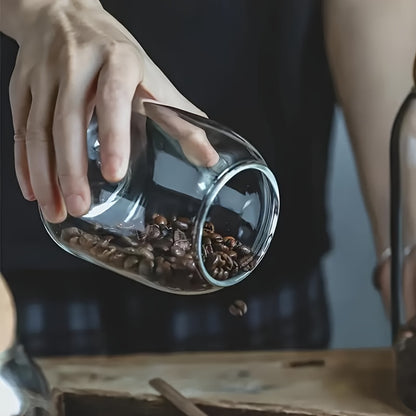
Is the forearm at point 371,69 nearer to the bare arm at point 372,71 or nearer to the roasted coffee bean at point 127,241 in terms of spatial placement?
the bare arm at point 372,71

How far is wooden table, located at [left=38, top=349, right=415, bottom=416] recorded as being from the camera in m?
0.68

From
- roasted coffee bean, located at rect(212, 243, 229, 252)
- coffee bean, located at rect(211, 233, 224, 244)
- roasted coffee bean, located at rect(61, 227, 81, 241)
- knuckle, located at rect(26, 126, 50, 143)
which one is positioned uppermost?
knuckle, located at rect(26, 126, 50, 143)

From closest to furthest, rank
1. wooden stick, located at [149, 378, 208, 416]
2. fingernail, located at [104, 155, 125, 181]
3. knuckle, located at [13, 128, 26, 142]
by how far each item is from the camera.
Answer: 1. fingernail, located at [104, 155, 125, 181]
2. knuckle, located at [13, 128, 26, 142]
3. wooden stick, located at [149, 378, 208, 416]

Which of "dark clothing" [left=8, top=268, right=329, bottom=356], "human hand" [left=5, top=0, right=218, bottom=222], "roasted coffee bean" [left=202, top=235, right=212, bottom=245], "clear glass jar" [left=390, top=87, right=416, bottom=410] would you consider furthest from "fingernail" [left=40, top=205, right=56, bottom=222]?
"clear glass jar" [left=390, top=87, right=416, bottom=410]

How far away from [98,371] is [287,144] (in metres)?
0.30

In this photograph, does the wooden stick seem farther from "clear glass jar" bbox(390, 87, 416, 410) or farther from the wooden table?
"clear glass jar" bbox(390, 87, 416, 410)

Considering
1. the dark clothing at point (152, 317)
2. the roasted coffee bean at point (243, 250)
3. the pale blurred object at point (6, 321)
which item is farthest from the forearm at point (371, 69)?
the pale blurred object at point (6, 321)

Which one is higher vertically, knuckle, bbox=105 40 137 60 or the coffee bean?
knuckle, bbox=105 40 137 60

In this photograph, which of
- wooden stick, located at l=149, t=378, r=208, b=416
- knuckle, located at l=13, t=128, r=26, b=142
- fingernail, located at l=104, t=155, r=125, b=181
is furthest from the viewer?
wooden stick, located at l=149, t=378, r=208, b=416

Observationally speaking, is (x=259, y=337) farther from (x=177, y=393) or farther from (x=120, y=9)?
(x=120, y=9)

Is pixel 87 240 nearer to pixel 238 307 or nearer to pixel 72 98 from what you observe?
pixel 72 98

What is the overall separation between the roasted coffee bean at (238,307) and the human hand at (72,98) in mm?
225

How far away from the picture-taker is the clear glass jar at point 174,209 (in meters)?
0.49

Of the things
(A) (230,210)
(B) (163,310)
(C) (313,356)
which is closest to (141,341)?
(B) (163,310)
